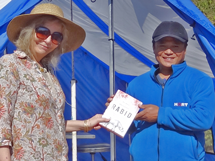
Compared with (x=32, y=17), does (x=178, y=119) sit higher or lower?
lower

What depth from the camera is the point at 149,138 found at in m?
1.92

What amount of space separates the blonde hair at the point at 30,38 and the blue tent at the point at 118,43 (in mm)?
607

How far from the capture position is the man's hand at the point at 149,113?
73.1 inches

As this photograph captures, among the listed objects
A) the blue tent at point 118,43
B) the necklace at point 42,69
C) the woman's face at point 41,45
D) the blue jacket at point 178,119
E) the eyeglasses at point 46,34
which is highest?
the blue tent at point 118,43

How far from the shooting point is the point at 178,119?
1.79 metres

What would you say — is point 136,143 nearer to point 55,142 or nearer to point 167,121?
point 167,121

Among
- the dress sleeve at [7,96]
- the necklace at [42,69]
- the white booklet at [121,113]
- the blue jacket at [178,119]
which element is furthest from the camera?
the white booklet at [121,113]

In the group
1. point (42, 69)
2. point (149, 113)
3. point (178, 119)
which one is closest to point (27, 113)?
point (42, 69)

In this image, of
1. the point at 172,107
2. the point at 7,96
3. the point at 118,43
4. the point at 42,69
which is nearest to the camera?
the point at 7,96

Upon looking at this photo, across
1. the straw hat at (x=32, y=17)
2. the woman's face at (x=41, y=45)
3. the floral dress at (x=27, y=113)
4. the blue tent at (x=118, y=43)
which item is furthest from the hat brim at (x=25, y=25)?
the blue tent at (x=118, y=43)

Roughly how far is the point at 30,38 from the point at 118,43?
5.88ft

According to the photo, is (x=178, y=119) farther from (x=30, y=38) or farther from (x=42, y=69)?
(x=30, y=38)

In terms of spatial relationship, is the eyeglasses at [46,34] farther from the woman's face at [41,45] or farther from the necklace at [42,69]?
the necklace at [42,69]

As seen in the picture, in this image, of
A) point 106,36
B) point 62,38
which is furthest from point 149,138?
point 106,36
